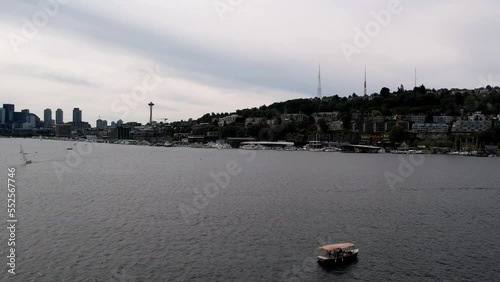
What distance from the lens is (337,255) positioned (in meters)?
24.2

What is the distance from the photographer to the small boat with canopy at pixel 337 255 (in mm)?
24047

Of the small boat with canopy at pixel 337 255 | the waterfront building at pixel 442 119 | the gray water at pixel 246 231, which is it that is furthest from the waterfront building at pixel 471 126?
the small boat with canopy at pixel 337 255

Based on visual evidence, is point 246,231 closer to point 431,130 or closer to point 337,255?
point 337,255

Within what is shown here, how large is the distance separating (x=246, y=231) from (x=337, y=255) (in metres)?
7.75

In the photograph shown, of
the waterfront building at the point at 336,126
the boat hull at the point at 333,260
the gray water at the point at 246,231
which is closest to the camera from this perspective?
the gray water at the point at 246,231

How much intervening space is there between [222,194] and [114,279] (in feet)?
83.0

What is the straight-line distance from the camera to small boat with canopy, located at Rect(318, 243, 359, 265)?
78.9 ft

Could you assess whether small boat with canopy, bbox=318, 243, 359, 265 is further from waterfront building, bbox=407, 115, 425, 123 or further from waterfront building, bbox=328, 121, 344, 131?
waterfront building, bbox=407, 115, 425, 123

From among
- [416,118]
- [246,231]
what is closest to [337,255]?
[246,231]

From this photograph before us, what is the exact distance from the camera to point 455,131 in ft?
544

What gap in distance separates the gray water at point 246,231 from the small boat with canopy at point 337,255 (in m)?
0.67

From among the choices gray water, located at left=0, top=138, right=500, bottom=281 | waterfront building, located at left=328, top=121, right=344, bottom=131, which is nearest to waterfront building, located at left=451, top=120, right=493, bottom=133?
waterfront building, located at left=328, top=121, right=344, bottom=131

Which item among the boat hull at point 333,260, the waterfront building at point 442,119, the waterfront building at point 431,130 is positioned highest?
the waterfront building at point 442,119

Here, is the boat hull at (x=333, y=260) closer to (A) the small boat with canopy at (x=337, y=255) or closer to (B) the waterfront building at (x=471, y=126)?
(A) the small boat with canopy at (x=337, y=255)
